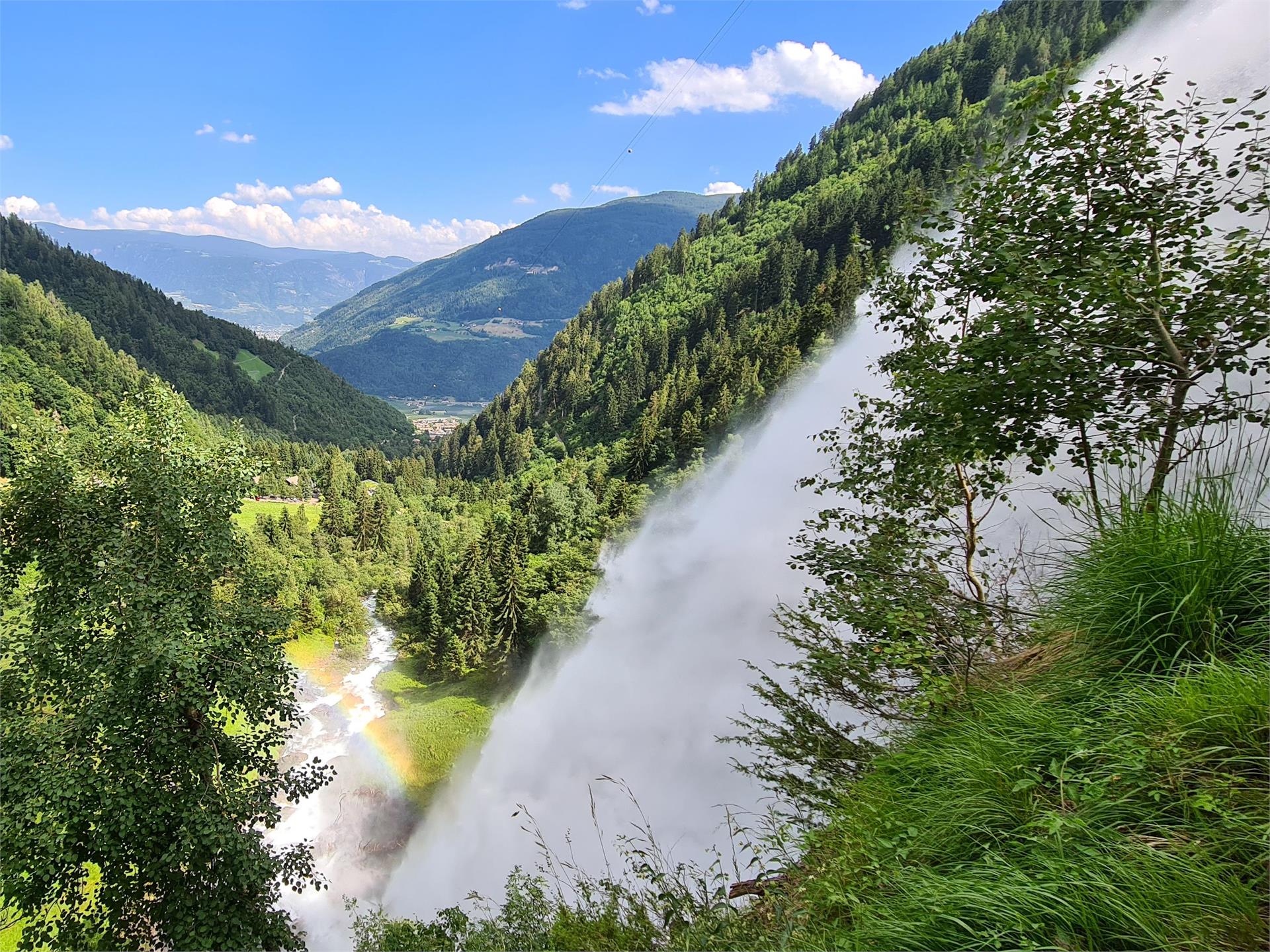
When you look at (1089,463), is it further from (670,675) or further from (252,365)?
(252,365)

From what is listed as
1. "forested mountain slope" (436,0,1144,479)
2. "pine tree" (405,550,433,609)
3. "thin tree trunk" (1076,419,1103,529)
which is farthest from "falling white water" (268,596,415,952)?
"forested mountain slope" (436,0,1144,479)

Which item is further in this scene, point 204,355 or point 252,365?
point 252,365

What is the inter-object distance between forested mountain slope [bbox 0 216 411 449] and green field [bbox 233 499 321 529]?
8421 centimetres

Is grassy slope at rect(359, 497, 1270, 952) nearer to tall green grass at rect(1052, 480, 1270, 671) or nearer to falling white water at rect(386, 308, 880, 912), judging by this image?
tall green grass at rect(1052, 480, 1270, 671)

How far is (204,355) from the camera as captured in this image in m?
178

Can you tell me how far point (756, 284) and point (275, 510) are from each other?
80999 mm

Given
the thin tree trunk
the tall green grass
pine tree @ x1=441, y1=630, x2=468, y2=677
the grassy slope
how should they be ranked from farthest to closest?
pine tree @ x1=441, y1=630, x2=468, y2=677 → the thin tree trunk → the tall green grass → the grassy slope

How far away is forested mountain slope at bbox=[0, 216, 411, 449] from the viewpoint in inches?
6654

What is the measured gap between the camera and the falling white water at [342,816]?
3022cm

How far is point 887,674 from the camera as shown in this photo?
5.41 metres

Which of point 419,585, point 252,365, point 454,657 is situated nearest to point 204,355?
point 252,365

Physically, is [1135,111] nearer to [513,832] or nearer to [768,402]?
[513,832]

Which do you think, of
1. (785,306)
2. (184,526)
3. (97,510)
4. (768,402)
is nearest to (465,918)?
(184,526)

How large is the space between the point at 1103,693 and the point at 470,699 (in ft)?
152
